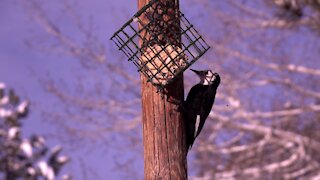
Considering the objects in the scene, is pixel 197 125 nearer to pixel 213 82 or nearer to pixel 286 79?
pixel 213 82

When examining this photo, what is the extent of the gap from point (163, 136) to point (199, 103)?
300 mm

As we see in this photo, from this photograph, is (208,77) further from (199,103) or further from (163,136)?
(163,136)

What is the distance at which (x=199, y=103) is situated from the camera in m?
3.41

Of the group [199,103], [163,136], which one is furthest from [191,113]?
[163,136]

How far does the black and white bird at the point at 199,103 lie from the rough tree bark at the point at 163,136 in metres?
0.06

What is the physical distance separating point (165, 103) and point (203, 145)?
27.9ft

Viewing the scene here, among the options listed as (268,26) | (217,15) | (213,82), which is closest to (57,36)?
(217,15)

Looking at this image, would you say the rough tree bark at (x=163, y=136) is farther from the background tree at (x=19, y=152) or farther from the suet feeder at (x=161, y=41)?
the background tree at (x=19, y=152)

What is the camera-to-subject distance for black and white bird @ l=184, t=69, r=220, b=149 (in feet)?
11.1

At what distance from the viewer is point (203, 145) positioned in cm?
1172

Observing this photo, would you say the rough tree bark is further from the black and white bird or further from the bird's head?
the bird's head

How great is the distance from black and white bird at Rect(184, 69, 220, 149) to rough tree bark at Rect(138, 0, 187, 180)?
0.06 meters

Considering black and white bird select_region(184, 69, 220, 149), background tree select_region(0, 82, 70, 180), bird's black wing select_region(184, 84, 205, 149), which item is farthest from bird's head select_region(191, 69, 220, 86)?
background tree select_region(0, 82, 70, 180)

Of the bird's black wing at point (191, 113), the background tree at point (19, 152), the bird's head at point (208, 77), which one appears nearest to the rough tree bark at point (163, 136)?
the bird's black wing at point (191, 113)
